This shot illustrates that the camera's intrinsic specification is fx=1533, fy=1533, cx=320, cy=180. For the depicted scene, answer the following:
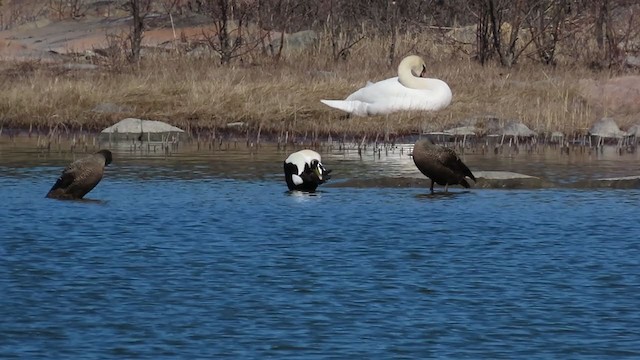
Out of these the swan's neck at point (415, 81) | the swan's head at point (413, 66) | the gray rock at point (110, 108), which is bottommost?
the gray rock at point (110, 108)

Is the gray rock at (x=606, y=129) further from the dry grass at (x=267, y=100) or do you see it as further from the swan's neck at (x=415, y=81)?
the swan's neck at (x=415, y=81)

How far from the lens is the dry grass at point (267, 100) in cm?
2156

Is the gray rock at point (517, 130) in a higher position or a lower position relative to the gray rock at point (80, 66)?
lower

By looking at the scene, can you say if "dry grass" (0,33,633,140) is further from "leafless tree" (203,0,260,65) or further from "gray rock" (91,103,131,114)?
"leafless tree" (203,0,260,65)

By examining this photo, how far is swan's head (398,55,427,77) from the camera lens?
22.4 m

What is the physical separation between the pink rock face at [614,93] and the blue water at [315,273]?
7721 millimetres

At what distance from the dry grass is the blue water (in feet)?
20.0

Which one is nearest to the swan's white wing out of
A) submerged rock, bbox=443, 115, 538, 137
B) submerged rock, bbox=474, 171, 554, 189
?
submerged rock, bbox=443, 115, 538, 137

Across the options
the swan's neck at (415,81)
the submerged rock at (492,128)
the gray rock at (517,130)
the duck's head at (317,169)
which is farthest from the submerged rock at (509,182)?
Result: the swan's neck at (415,81)

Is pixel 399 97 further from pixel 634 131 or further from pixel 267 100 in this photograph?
pixel 634 131

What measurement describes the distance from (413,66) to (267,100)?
7.55 ft

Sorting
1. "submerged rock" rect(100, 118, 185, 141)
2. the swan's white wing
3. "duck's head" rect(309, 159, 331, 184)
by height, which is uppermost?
the swan's white wing

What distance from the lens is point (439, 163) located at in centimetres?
1452

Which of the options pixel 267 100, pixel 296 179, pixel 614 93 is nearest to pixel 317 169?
pixel 296 179
